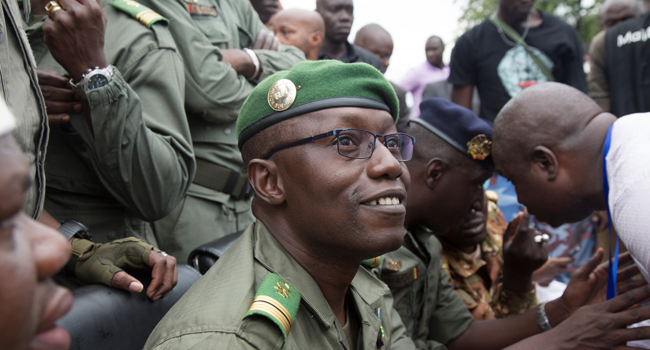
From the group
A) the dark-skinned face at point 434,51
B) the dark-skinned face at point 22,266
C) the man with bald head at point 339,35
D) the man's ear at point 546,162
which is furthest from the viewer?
the dark-skinned face at point 434,51

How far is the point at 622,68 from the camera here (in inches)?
182

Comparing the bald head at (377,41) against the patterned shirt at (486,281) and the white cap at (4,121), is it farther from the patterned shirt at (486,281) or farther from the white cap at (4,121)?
the white cap at (4,121)

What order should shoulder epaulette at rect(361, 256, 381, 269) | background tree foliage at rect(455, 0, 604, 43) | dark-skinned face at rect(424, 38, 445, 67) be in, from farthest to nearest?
1. background tree foliage at rect(455, 0, 604, 43)
2. dark-skinned face at rect(424, 38, 445, 67)
3. shoulder epaulette at rect(361, 256, 381, 269)

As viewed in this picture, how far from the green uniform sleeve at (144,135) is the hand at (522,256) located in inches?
82.8

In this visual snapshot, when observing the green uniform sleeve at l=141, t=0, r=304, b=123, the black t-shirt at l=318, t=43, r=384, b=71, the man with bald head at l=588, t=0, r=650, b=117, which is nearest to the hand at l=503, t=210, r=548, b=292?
the green uniform sleeve at l=141, t=0, r=304, b=123

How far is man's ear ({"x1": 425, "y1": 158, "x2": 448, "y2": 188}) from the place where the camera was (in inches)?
108

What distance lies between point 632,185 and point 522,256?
1.26m

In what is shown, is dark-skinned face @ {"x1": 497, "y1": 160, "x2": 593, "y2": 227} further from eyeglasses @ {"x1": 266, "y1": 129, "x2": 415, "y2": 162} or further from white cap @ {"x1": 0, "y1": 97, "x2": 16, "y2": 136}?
white cap @ {"x1": 0, "y1": 97, "x2": 16, "y2": 136}

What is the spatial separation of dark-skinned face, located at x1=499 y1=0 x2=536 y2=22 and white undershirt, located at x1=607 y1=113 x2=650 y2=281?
7.80ft

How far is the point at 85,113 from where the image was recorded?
73.0 inches

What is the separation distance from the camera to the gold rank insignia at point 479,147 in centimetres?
275

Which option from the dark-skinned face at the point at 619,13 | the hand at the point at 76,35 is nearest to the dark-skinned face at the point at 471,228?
the hand at the point at 76,35

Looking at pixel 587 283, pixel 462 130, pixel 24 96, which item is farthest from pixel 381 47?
pixel 24 96

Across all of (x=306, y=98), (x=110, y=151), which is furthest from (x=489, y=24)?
(x=110, y=151)
